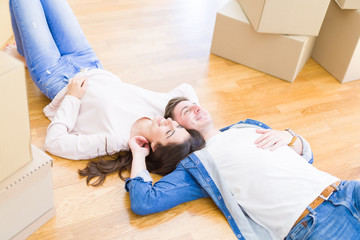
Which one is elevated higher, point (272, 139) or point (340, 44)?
point (340, 44)

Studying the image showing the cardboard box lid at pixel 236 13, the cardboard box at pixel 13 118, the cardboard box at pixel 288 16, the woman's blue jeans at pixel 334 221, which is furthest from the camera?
the cardboard box lid at pixel 236 13

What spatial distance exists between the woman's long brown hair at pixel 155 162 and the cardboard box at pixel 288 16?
805mm

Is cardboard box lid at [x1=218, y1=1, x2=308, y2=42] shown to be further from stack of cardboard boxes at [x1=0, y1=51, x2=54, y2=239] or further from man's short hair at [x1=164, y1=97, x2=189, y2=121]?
stack of cardboard boxes at [x1=0, y1=51, x2=54, y2=239]

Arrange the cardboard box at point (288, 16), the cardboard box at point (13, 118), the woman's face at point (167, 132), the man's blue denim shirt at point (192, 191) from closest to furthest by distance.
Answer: the cardboard box at point (13, 118)
the man's blue denim shirt at point (192, 191)
the woman's face at point (167, 132)
the cardboard box at point (288, 16)

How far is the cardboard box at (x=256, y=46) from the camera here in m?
2.09

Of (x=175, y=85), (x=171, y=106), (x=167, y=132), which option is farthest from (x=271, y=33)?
(x=167, y=132)

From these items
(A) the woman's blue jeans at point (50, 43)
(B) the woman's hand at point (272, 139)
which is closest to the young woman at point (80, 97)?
(A) the woman's blue jeans at point (50, 43)

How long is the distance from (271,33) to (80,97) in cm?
105

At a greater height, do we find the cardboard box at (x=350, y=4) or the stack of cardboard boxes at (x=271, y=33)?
the cardboard box at (x=350, y=4)

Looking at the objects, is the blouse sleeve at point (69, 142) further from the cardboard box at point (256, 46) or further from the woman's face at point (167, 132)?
the cardboard box at point (256, 46)

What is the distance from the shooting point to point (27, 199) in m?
1.23

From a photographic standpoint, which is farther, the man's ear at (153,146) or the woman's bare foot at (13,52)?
the woman's bare foot at (13,52)

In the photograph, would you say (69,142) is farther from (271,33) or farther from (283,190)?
(271,33)

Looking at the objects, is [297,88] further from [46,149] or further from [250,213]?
[46,149]
